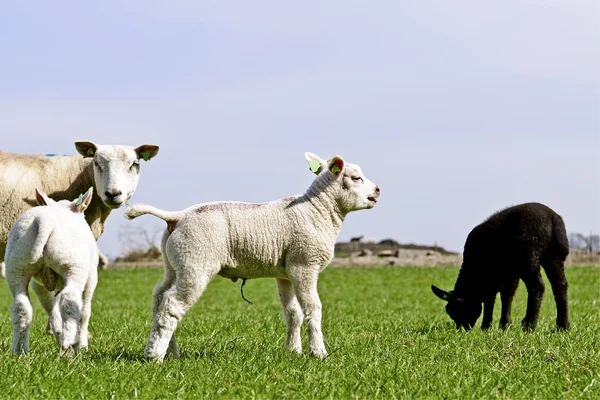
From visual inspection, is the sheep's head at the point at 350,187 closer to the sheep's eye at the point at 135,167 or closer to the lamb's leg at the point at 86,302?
the sheep's eye at the point at 135,167

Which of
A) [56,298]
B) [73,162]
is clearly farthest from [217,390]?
[73,162]

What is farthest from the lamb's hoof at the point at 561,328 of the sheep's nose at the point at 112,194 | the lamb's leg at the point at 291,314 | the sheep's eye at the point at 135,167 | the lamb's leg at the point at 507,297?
the sheep's nose at the point at 112,194

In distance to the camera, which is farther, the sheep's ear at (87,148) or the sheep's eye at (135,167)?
the sheep's ear at (87,148)

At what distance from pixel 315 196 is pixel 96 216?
2.59 m

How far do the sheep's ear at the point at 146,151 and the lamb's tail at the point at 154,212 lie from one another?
4.44ft

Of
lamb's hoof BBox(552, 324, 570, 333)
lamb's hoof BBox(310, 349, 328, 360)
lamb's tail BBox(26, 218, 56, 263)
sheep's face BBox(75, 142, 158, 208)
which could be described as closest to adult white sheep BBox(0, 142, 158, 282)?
sheep's face BBox(75, 142, 158, 208)

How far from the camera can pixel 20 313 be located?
22.9ft

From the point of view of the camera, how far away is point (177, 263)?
715 centimetres

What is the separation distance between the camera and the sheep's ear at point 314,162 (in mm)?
7812

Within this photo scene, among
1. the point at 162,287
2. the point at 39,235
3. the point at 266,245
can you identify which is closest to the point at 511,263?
the point at 266,245

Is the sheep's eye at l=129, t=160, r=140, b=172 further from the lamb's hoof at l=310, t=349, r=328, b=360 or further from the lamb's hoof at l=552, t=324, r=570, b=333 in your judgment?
the lamb's hoof at l=552, t=324, r=570, b=333

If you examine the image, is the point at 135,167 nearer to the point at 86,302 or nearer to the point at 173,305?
the point at 86,302

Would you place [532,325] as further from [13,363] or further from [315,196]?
[13,363]

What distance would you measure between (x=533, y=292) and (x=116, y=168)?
17.1ft
